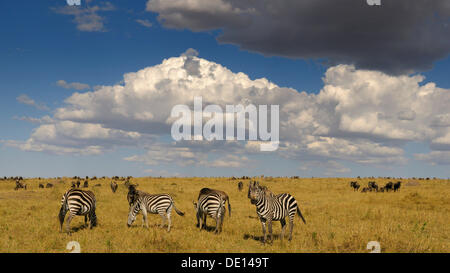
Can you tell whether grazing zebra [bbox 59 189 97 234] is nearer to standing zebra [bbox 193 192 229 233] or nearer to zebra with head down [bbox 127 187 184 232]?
zebra with head down [bbox 127 187 184 232]

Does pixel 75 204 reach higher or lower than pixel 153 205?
higher

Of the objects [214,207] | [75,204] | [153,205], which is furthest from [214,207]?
[75,204]

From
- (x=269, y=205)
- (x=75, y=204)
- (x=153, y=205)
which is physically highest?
(x=269, y=205)

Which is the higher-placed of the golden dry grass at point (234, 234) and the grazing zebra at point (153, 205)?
the grazing zebra at point (153, 205)

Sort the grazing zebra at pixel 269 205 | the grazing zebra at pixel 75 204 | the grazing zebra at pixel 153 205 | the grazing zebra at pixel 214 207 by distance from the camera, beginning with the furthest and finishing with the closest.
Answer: the grazing zebra at pixel 153 205, the grazing zebra at pixel 214 207, the grazing zebra at pixel 75 204, the grazing zebra at pixel 269 205

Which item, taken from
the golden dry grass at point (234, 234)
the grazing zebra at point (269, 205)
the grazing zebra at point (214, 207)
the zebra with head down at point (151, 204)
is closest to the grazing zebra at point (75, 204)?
the golden dry grass at point (234, 234)

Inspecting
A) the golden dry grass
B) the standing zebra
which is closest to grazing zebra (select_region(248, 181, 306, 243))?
the golden dry grass

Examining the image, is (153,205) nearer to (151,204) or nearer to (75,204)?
(151,204)

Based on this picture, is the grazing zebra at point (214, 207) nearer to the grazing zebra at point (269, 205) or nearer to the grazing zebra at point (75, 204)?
the grazing zebra at point (269, 205)

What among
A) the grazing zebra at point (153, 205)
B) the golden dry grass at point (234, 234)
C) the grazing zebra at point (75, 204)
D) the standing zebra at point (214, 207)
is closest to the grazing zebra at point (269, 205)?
the golden dry grass at point (234, 234)

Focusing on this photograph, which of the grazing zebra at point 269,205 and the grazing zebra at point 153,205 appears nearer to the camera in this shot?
the grazing zebra at point 269,205

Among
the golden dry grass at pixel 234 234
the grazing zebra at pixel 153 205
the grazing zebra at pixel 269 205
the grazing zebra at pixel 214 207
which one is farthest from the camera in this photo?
the grazing zebra at pixel 153 205
